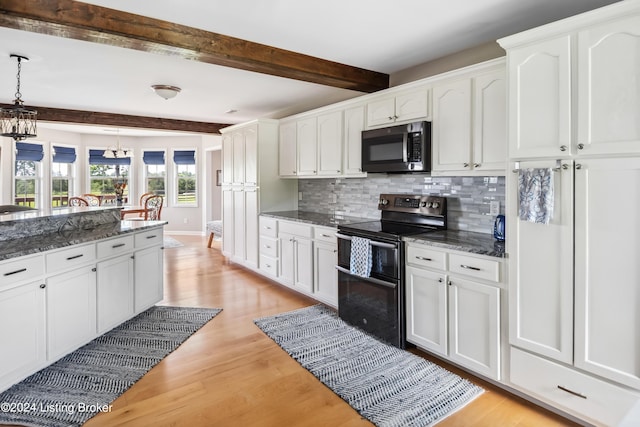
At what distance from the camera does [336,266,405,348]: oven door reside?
279 centimetres

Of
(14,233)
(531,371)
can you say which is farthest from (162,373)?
(531,371)

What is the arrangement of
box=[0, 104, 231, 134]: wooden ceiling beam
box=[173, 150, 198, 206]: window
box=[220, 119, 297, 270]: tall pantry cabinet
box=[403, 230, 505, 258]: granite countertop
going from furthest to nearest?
box=[173, 150, 198, 206]: window → box=[0, 104, 231, 134]: wooden ceiling beam → box=[220, 119, 297, 270]: tall pantry cabinet → box=[403, 230, 505, 258]: granite countertop

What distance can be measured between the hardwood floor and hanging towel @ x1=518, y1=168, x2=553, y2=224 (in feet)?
3.64

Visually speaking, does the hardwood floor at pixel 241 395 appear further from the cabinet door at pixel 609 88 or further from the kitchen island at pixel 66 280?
the cabinet door at pixel 609 88

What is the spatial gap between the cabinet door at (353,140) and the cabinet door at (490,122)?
1.29 meters

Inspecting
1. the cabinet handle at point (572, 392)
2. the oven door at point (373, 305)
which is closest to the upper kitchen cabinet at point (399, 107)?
the oven door at point (373, 305)

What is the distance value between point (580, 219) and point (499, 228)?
2.27 feet

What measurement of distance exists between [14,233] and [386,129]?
3.08 metres

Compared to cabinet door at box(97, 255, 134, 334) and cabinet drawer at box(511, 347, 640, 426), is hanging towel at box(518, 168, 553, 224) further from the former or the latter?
cabinet door at box(97, 255, 134, 334)

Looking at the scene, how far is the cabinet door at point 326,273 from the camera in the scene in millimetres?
3646

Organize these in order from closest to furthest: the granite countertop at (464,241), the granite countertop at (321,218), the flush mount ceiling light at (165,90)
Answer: the granite countertop at (464,241) → the granite countertop at (321,218) → the flush mount ceiling light at (165,90)

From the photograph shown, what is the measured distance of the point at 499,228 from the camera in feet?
8.34

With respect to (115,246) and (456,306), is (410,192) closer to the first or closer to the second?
(456,306)

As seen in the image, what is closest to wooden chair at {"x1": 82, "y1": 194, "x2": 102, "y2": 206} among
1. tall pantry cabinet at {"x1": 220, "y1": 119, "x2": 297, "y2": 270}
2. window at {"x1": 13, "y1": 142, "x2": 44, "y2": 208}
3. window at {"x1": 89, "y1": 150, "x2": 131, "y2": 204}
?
window at {"x1": 89, "y1": 150, "x2": 131, "y2": 204}
